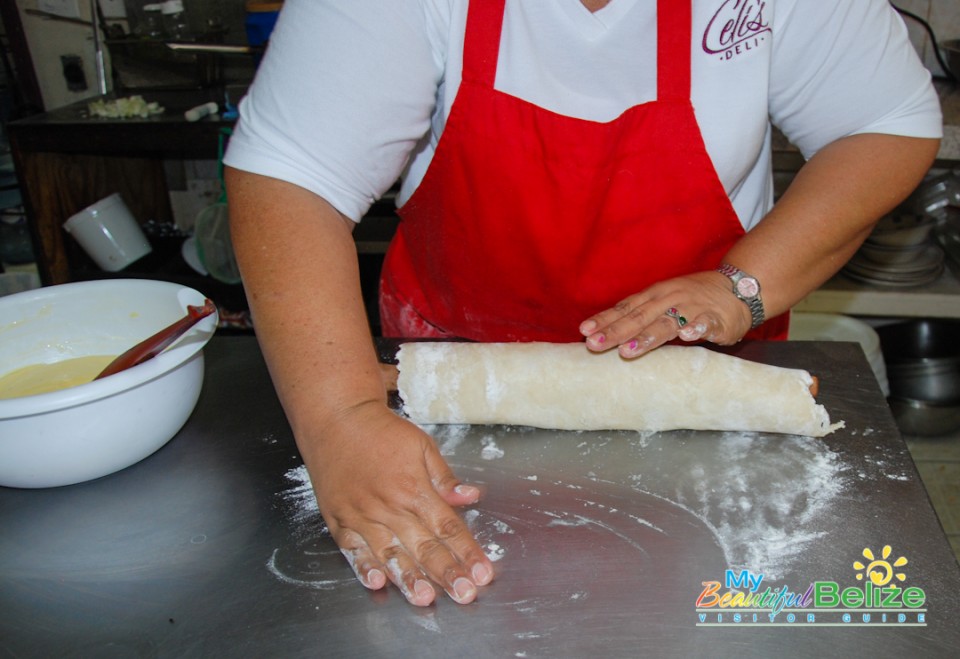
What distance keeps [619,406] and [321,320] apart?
426mm

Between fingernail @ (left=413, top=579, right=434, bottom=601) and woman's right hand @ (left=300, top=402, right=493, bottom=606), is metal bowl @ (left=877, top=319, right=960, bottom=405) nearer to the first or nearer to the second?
woman's right hand @ (left=300, top=402, right=493, bottom=606)

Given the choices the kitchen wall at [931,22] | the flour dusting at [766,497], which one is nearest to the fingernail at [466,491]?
the flour dusting at [766,497]

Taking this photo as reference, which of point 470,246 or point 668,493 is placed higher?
point 470,246

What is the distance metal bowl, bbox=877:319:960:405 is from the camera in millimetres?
2539

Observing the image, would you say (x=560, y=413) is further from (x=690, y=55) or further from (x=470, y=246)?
(x=690, y=55)

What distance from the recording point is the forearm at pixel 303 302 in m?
0.95

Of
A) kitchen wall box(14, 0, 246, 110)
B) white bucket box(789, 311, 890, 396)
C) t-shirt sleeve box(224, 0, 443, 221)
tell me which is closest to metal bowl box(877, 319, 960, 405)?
white bucket box(789, 311, 890, 396)

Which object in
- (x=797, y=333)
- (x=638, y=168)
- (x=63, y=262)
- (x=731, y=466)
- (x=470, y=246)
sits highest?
(x=638, y=168)

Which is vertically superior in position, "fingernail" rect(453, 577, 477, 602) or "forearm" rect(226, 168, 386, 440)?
"forearm" rect(226, 168, 386, 440)

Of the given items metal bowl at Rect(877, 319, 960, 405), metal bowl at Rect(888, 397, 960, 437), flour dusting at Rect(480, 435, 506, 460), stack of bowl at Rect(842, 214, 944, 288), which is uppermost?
flour dusting at Rect(480, 435, 506, 460)

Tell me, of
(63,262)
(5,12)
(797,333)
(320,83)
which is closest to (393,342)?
(320,83)

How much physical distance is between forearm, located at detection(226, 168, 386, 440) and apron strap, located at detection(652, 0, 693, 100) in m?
0.53

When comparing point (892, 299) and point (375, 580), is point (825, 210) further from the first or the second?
point (892, 299)

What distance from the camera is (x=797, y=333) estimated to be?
8.09ft
